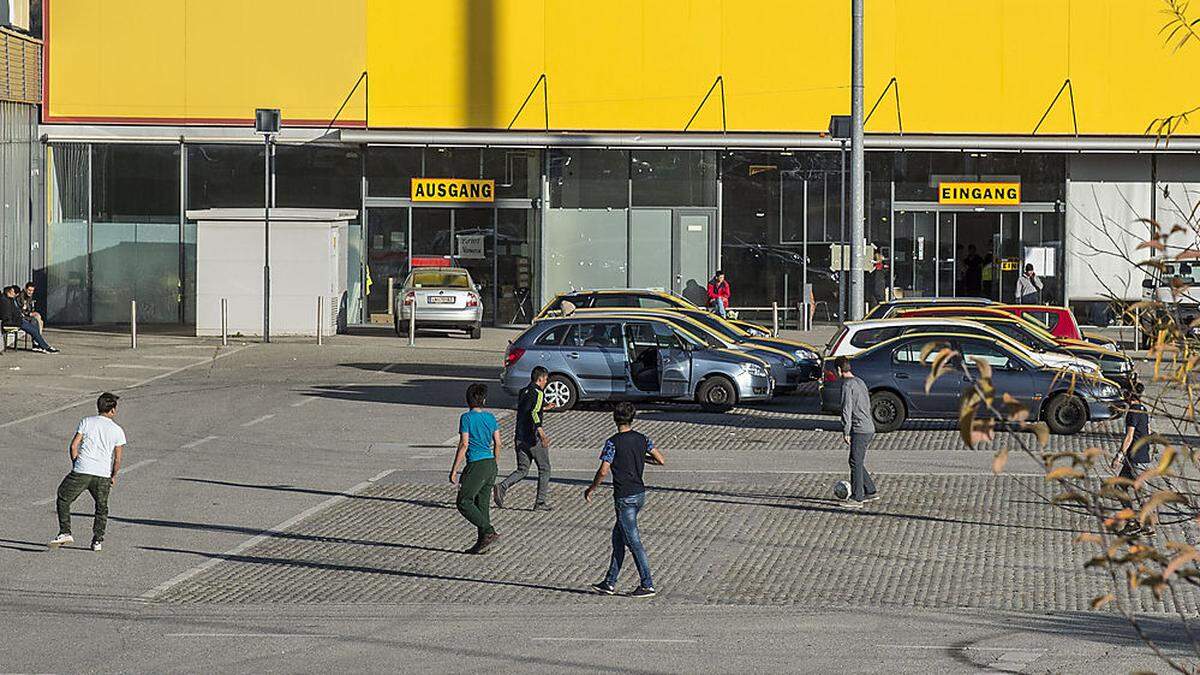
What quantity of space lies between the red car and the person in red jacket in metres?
10.5

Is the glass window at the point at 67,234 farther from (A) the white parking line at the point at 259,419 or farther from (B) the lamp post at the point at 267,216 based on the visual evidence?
(A) the white parking line at the point at 259,419

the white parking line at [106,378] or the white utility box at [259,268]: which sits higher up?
the white utility box at [259,268]

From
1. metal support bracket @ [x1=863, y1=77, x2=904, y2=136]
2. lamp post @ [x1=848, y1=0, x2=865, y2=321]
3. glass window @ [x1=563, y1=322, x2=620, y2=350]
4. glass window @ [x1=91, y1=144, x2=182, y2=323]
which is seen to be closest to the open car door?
glass window @ [x1=563, y1=322, x2=620, y2=350]

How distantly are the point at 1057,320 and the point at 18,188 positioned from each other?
24431 millimetres

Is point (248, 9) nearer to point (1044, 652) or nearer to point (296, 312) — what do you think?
point (296, 312)

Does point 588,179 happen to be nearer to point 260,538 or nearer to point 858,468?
point 858,468

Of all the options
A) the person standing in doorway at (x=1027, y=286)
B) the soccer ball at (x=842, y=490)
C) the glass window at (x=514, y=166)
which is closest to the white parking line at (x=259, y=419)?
the soccer ball at (x=842, y=490)

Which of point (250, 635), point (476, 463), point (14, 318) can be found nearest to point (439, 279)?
point (14, 318)

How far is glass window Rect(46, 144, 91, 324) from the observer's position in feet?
141

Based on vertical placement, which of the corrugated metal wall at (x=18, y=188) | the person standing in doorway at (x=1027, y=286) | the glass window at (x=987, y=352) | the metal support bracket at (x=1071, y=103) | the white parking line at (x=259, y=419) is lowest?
the white parking line at (x=259, y=419)

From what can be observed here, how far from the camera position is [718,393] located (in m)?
26.9

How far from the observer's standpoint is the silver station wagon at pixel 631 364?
2688cm

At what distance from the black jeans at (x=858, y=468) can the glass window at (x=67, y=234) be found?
28898 millimetres

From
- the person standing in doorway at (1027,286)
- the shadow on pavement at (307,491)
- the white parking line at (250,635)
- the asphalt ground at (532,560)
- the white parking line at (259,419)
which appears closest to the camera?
the asphalt ground at (532,560)
